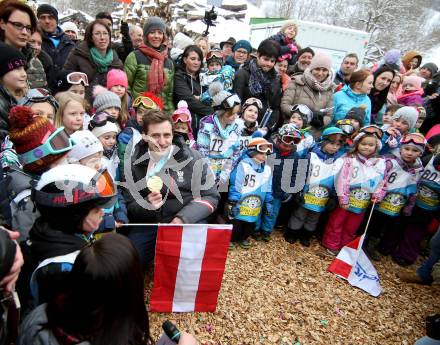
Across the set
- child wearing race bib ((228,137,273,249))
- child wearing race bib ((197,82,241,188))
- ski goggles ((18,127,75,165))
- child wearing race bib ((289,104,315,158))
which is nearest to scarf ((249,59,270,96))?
child wearing race bib ((289,104,315,158))

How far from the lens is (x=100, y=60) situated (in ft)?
13.8

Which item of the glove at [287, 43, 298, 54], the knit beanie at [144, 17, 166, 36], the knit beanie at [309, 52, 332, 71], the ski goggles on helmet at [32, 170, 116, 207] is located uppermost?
the glove at [287, 43, 298, 54]

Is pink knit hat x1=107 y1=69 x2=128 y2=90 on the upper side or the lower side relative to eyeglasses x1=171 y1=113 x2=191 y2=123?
upper

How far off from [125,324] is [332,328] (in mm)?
2523

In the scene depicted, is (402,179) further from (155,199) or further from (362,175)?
(155,199)

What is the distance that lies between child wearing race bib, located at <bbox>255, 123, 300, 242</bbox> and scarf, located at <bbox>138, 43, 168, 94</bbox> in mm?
1828

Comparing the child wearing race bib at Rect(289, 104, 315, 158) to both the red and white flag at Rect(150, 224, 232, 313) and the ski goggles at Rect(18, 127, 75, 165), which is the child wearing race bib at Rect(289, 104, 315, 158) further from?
the ski goggles at Rect(18, 127, 75, 165)

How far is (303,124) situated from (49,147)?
3.37m

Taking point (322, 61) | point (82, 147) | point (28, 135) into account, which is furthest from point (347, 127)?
point (28, 135)

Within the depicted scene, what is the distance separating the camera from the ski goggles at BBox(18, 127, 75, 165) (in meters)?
2.24

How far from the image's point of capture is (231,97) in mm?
4098

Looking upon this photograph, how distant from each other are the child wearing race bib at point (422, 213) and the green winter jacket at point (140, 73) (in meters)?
3.72

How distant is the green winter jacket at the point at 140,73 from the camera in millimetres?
4398

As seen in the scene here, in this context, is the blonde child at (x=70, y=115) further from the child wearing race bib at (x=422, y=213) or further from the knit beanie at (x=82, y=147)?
the child wearing race bib at (x=422, y=213)
